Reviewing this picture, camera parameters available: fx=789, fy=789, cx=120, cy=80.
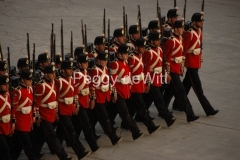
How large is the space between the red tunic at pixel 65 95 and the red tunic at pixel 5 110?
3.21 feet

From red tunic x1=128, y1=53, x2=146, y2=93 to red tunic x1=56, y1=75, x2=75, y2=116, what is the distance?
1.40 meters

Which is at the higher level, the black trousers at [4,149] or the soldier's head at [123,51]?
the soldier's head at [123,51]

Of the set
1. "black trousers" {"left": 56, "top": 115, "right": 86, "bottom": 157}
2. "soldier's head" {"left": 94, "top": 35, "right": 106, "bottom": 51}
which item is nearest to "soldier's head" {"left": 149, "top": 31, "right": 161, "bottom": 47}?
"soldier's head" {"left": 94, "top": 35, "right": 106, "bottom": 51}

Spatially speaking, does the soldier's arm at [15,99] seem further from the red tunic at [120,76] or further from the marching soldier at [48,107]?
the red tunic at [120,76]

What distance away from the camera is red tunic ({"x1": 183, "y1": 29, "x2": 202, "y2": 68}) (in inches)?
543

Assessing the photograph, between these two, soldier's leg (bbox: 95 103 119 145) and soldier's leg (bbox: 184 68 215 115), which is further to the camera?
soldier's leg (bbox: 184 68 215 115)

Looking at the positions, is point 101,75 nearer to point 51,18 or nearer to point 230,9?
point 51,18

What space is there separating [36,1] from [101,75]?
989cm

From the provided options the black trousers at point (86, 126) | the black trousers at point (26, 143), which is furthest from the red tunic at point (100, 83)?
the black trousers at point (26, 143)

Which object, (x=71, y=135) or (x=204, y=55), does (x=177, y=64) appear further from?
(x=204, y=55)

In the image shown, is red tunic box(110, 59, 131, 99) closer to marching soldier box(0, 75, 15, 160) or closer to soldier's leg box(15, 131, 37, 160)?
soldier's leg box(15, 131, 37, 160)

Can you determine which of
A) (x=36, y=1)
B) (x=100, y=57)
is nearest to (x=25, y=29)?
(x=36, y=1)

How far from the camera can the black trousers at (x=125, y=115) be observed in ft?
42.0

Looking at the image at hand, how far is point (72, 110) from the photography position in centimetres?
1197
